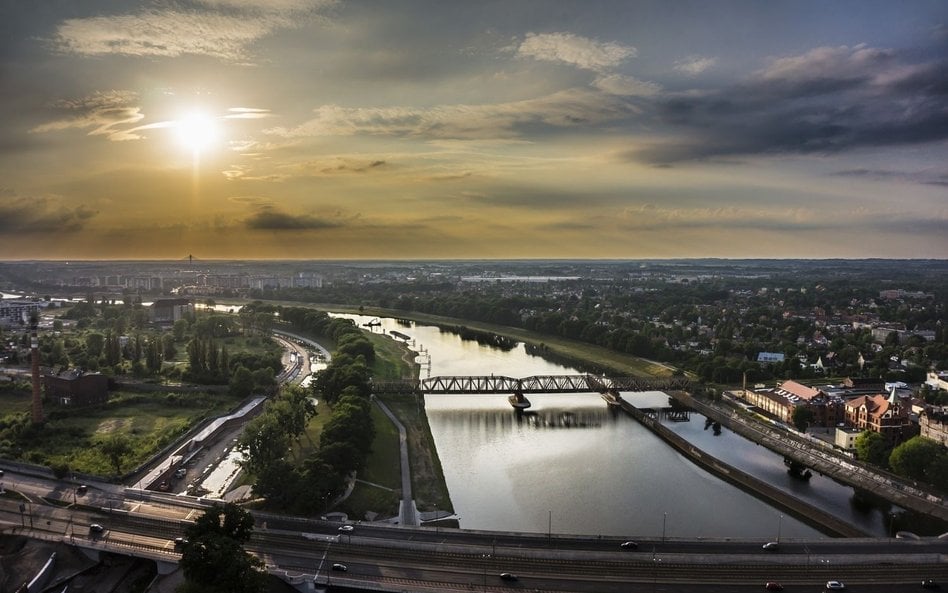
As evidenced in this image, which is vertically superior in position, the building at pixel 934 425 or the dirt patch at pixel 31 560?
the building at pixel 934 425

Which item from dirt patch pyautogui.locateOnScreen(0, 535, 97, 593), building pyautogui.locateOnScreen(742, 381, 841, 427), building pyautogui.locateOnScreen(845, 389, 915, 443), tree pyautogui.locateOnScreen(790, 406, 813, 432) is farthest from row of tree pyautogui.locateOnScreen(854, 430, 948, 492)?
dirt patch pyautogui.locateOnScreen(0, 535, 97, 593)

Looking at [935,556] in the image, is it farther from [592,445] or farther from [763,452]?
[592,445]

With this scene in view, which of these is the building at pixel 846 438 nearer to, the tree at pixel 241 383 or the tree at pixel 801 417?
the tree at pixel 801 417

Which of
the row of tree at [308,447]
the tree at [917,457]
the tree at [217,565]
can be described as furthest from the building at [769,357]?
the tree at [217,565]

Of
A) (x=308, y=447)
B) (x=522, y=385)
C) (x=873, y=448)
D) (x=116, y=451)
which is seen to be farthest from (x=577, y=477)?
(x=116, y=451)

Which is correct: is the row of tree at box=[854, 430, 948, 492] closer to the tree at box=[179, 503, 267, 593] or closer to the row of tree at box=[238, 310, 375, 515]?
the row of tree at box=[238, 310, 375, 515]

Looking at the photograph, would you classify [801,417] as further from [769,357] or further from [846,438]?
[769,357]
